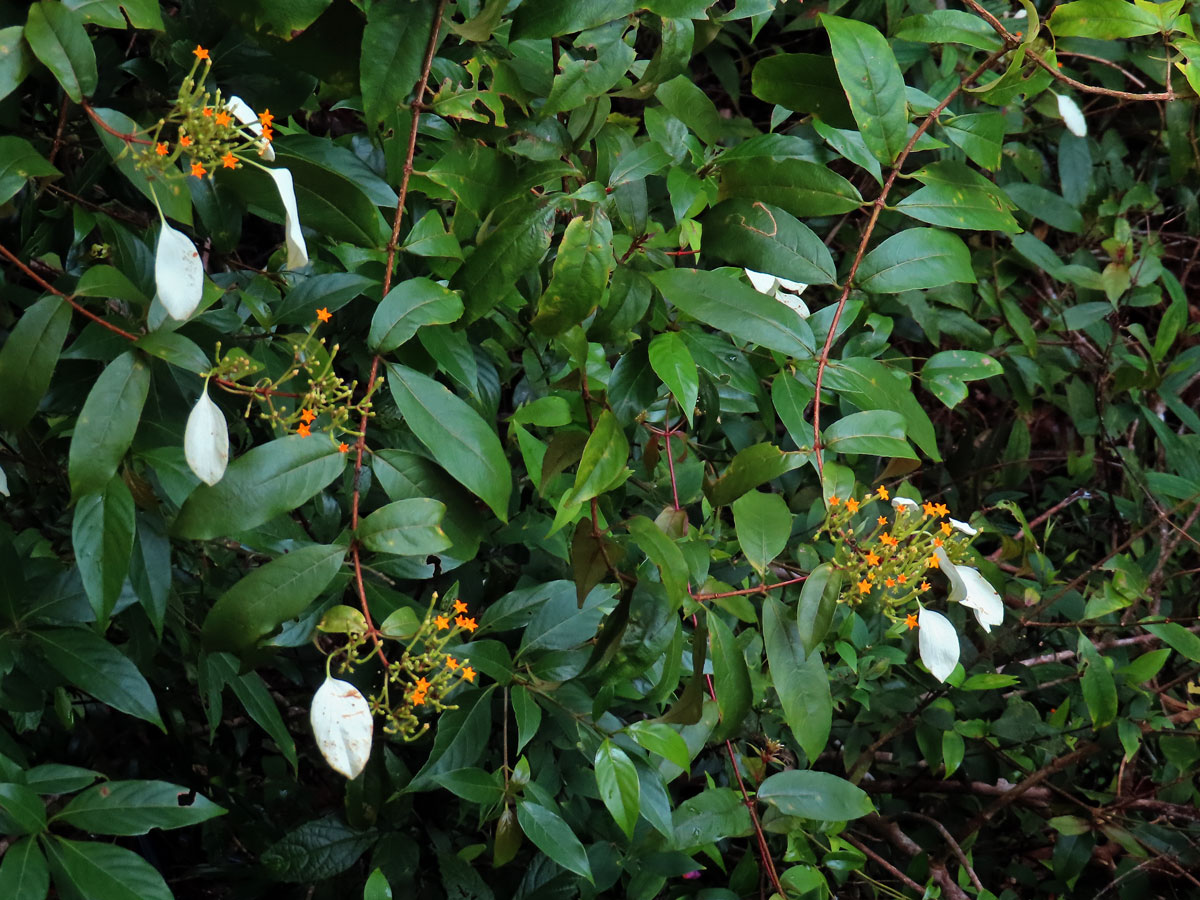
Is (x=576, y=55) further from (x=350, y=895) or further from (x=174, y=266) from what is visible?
(x=350, y=895)

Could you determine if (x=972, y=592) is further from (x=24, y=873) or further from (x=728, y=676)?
(x=24, y=873)

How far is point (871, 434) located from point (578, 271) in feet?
0.92

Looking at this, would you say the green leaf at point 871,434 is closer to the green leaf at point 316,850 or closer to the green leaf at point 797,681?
the green leaf at point 797,681

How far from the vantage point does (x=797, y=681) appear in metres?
0.78

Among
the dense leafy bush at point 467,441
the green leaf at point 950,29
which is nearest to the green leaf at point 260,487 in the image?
the dense leafy bush at point 467,441

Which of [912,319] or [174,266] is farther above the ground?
[174,266]

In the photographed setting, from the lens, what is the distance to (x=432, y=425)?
731 mm

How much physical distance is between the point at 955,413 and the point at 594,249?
182 centimetres

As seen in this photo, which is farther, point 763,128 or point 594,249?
point 763,128

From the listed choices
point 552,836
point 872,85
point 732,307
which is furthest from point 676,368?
point 552,836

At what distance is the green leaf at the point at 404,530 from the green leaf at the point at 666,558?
160 mm

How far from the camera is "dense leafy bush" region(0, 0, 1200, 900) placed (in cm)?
69

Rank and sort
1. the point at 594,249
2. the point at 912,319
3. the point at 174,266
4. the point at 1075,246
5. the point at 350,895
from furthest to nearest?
the point at 1075,246 → the point at 912,319 → the point at 350,895 → the point at 594,249 → the point at 174,266

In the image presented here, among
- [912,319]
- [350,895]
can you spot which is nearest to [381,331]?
[350,895]
